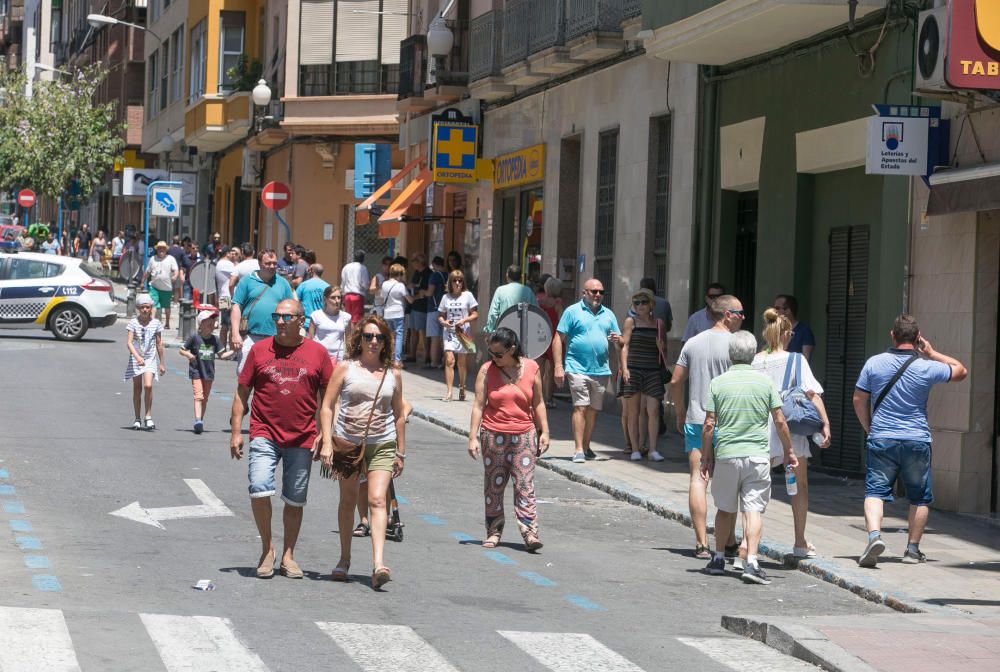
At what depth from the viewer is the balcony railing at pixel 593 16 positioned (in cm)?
2317

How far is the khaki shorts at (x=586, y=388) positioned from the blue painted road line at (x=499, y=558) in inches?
223

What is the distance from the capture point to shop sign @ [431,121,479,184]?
97.7ft

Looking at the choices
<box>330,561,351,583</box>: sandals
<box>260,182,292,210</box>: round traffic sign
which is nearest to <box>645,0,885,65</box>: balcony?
<box>330,561,351,583</box>: sandals

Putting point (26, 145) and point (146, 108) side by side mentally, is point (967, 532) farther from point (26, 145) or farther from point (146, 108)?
point (26, 145)

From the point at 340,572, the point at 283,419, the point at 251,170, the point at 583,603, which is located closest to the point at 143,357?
the point at 283,419

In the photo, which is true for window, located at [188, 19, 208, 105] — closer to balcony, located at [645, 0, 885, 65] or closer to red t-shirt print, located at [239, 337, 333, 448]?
balcony, located at [645, 0, 885, 65]

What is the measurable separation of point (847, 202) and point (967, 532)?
4880 mm

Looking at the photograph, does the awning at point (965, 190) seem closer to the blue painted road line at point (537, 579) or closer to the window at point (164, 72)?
the blue painted road line at point (537, 579)

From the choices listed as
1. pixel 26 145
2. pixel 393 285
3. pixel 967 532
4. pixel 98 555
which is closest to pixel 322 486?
pixel 98 555

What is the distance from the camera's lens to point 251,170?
46.4 metres

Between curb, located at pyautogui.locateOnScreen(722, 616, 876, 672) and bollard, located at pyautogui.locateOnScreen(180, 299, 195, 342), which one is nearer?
curb, located at pyautogui.locateOnScreen(722, 616, 876, 672)

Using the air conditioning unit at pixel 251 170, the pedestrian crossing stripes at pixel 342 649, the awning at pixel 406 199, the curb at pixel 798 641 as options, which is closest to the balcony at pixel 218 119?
the air conditioning unit at pixel 251 170

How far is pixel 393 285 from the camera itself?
2606 centimetres

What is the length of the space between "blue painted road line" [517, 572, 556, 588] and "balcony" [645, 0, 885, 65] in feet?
24.2
